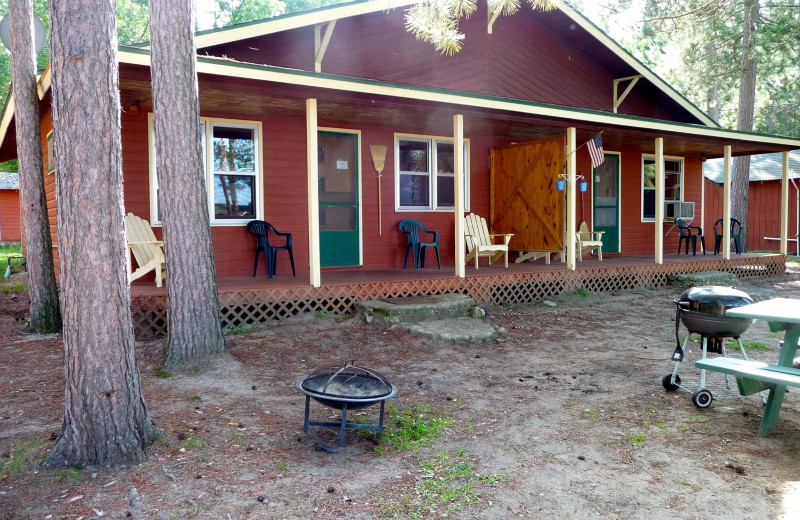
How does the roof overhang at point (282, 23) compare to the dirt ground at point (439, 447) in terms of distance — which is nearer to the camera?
the dirt ground at point (439, 447)

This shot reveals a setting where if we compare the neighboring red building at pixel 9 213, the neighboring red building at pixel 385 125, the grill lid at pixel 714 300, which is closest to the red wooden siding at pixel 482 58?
the neighboring red building at pixel 385 125

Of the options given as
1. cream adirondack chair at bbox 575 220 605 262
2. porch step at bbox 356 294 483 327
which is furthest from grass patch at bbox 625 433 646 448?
cream adirondack chair at bbox 575 220 605 262

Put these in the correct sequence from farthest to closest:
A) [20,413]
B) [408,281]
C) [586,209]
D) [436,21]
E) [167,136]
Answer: [586,209], [408,281], [436,21], [167,136], [20,413]

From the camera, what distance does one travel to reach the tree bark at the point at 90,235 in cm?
290

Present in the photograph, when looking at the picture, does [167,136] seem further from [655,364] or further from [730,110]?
[730,110]

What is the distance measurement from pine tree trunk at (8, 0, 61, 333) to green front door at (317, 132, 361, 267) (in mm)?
3408

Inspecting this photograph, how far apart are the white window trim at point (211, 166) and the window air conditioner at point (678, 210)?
339 inches

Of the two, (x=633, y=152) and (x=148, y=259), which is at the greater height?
(x=633, y=152)

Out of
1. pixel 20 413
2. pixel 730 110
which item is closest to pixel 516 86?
pixel 20 413

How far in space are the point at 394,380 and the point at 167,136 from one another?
8.54 feet

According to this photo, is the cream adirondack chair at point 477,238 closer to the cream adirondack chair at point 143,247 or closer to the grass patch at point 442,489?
the cream adirondack chair at point 143,247

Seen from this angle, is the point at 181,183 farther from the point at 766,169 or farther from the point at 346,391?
the point at 766,169

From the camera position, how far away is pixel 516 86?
9828 millimetres

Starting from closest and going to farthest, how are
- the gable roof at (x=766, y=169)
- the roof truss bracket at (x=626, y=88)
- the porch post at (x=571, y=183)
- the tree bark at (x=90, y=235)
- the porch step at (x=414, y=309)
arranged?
the tree bark at (x=90, y=235) → the porch step at (x=414, y=309) → the porch post at (x=571, y=183) → the roof truss bracket at (x=626, y=88) → the gable roof at (x=766, y=169)
